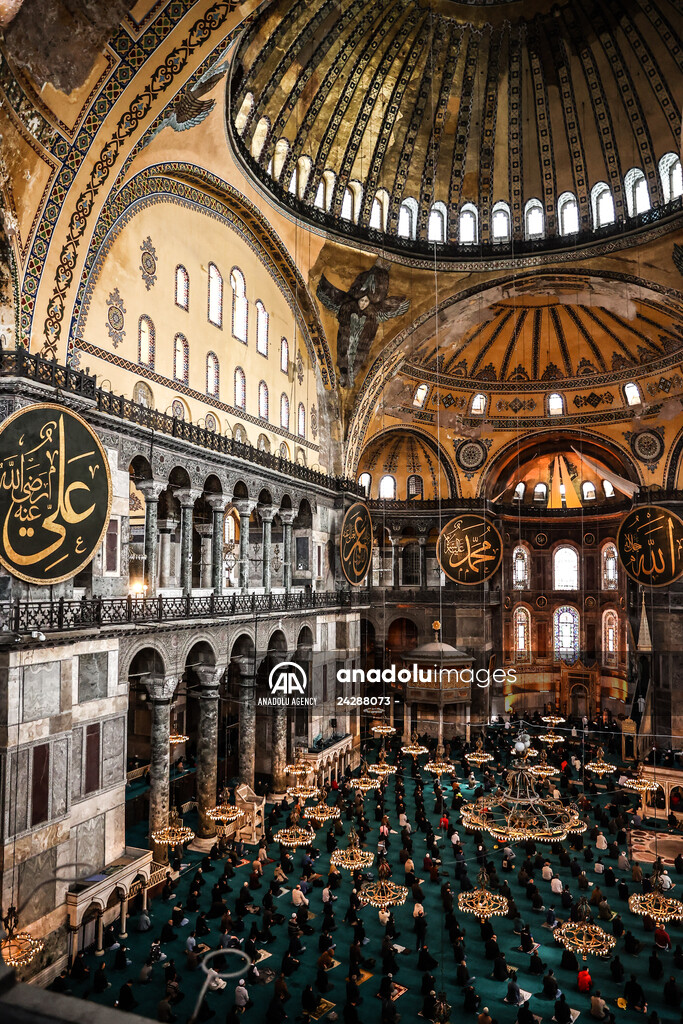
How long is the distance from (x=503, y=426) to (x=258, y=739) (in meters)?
12.4

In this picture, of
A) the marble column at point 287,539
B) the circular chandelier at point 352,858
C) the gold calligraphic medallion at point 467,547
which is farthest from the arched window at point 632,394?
the circular chandelier at point 352,858

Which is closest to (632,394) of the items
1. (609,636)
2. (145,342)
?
(609,636)

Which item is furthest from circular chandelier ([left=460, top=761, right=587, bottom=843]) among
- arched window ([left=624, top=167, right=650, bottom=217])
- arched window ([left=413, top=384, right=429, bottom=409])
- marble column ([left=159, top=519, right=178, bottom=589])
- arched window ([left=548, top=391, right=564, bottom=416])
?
arched window ([left=548, top=391, right=564, bottom=416])

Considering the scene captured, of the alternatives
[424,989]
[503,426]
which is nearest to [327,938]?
[424,989]

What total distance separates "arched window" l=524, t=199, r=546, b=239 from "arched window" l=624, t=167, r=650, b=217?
6.84ft

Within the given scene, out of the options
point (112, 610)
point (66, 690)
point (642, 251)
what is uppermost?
point (642, 251)

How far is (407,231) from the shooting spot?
734 inches

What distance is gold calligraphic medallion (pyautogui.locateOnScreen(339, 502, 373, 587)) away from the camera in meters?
18.1

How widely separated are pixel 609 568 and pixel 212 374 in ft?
59.3

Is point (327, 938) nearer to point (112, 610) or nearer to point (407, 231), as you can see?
point (112, 610)

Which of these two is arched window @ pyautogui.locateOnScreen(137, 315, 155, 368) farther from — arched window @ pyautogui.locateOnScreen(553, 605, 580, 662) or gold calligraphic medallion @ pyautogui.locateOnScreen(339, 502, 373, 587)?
arched window @ pyautogui.locateOnScreen(553, 605, 580, 662)

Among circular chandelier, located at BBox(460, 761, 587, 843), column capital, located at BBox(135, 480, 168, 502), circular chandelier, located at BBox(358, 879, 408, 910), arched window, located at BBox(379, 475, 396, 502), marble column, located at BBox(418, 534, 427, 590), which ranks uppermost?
arched window, located at BBox(379, 475, 396, 502)

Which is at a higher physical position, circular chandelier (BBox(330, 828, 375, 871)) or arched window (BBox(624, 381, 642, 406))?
arched window (BBox(624, 381, 642, 406))

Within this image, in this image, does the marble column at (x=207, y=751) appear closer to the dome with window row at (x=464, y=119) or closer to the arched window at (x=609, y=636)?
the dome with window row at (x=464, y=119)
